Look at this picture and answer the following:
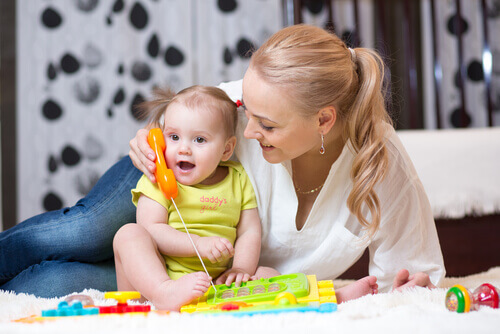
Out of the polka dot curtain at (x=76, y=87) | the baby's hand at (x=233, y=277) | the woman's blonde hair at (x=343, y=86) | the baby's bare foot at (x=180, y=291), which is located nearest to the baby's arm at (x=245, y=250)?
the baby's hand at (x=233, y=277)

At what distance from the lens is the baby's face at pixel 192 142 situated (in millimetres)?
1135

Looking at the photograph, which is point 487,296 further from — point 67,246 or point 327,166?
point 67,246

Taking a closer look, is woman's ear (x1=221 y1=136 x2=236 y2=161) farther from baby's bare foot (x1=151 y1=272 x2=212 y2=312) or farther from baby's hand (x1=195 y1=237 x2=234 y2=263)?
baby's bare foot (x1=151 y1=272 x2=212 y2=312)

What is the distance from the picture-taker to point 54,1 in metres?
2.78

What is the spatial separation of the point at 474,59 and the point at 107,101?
79.5 inches

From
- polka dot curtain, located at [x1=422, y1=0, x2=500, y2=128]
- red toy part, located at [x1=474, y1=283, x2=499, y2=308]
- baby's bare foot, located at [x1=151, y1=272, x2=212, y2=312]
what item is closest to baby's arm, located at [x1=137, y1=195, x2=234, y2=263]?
baby's bare foot, located at [x1=151, y1=272, x2=212, y2=312]

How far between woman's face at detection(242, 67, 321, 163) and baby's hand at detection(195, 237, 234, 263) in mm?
203

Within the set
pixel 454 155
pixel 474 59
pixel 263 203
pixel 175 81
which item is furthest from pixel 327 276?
pixel 474 59

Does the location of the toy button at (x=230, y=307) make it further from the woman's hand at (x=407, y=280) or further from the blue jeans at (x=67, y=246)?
the blue jeans at (x=67, y=246)

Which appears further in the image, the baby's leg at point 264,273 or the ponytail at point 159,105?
the ponytail at point 159,105

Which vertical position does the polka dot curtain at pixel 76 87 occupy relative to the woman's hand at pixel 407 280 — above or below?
above

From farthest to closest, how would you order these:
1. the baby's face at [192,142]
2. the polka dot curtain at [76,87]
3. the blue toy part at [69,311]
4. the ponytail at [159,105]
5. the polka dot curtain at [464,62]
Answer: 1. the polka dot curtain at [464,62]
2. the polka dot curtain at [76,87]
3. the ponytail at [159,105]
4. the baby's face at [192,142]
5. the blue toy part at [69,311]

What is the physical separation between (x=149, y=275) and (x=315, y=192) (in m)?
0.47

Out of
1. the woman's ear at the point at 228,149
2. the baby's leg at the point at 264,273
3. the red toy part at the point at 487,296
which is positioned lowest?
the baby's leg at the point at 264,273
